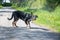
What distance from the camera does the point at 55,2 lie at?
90.4 ft

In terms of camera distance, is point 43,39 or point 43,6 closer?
point 43,39

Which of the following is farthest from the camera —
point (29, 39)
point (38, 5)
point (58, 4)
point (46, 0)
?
point (38, 5)

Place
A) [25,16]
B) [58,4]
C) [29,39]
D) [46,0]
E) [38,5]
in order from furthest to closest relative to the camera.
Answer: [38,5], [46,0], [58,4], [25,16], [29,39]

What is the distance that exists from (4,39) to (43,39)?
1642mm

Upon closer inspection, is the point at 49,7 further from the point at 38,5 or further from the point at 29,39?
the point at 29,39

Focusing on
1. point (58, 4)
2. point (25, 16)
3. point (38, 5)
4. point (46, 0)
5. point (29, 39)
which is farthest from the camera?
point (38, 5)

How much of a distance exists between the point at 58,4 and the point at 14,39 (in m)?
16.9

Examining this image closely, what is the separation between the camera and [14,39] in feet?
34.2

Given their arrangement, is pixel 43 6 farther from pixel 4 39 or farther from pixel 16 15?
pixel 4 39

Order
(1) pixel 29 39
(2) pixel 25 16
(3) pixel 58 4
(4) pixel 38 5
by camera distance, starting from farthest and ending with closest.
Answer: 1. (4) pixel 38 5
2. (3) pixel 58 4
3. (2) pixel 25 16
4. (1) pixel 29 39

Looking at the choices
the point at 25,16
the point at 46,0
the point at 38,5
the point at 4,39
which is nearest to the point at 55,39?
the point at 4,39

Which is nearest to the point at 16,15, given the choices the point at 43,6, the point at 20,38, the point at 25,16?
the point at 25,16

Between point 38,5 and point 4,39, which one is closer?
point 4,39

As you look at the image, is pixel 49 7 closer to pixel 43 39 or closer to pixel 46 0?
pixel 46 0
